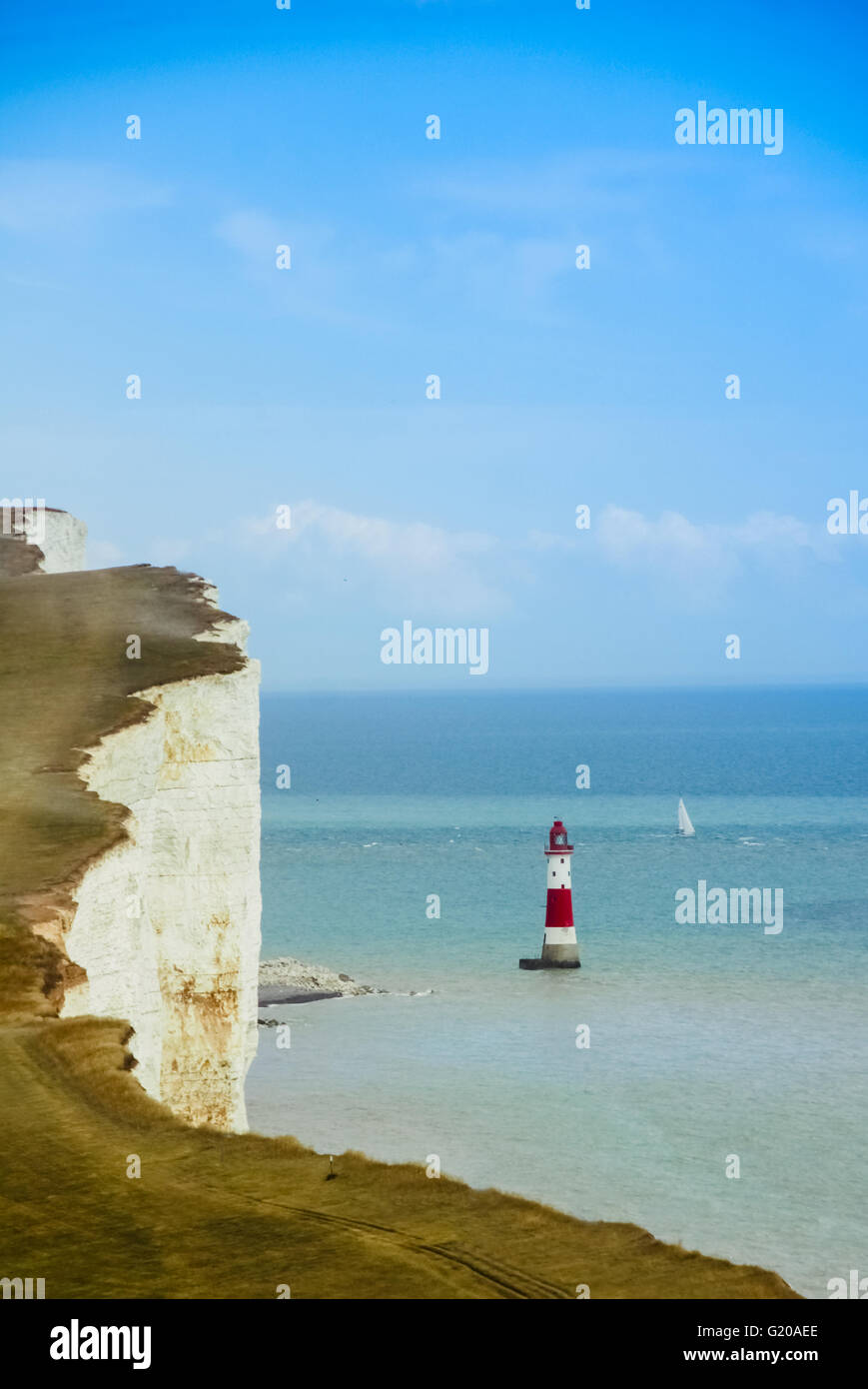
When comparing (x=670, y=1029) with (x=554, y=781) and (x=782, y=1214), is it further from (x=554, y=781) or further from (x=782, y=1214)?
(x=554, y=781)

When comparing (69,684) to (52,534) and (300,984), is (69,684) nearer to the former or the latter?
(52,534)

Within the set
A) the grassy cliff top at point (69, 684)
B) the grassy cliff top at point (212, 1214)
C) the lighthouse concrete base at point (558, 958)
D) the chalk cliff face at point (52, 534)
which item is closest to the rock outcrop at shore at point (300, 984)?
the lighthouse concrete base at point (558, 958)

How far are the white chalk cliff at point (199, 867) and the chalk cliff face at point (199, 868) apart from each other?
2cm

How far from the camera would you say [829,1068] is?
168 ft

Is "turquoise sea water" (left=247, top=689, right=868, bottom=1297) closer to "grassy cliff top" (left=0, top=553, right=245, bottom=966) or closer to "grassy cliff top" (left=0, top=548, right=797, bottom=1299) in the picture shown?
"grassy cliff top" (left=0, top=553, right=245, bottom=966)

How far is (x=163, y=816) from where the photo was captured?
32.2m

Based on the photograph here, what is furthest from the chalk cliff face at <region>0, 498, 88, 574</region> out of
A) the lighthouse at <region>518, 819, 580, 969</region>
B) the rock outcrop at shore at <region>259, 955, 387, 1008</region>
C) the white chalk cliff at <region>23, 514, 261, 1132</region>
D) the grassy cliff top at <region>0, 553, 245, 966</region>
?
the white chalk cliff at <region>23, 514, 261, 1132</region>

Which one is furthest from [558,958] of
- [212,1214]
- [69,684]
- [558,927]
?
[212,1214]

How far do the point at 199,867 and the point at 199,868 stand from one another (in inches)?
0.8

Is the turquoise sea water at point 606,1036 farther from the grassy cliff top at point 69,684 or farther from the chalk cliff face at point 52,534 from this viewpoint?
the chalk cliff face at point 52,534

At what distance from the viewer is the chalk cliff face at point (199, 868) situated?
31.2 meters

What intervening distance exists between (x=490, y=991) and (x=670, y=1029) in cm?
880

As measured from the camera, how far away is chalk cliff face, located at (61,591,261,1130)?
31172 millimetres
